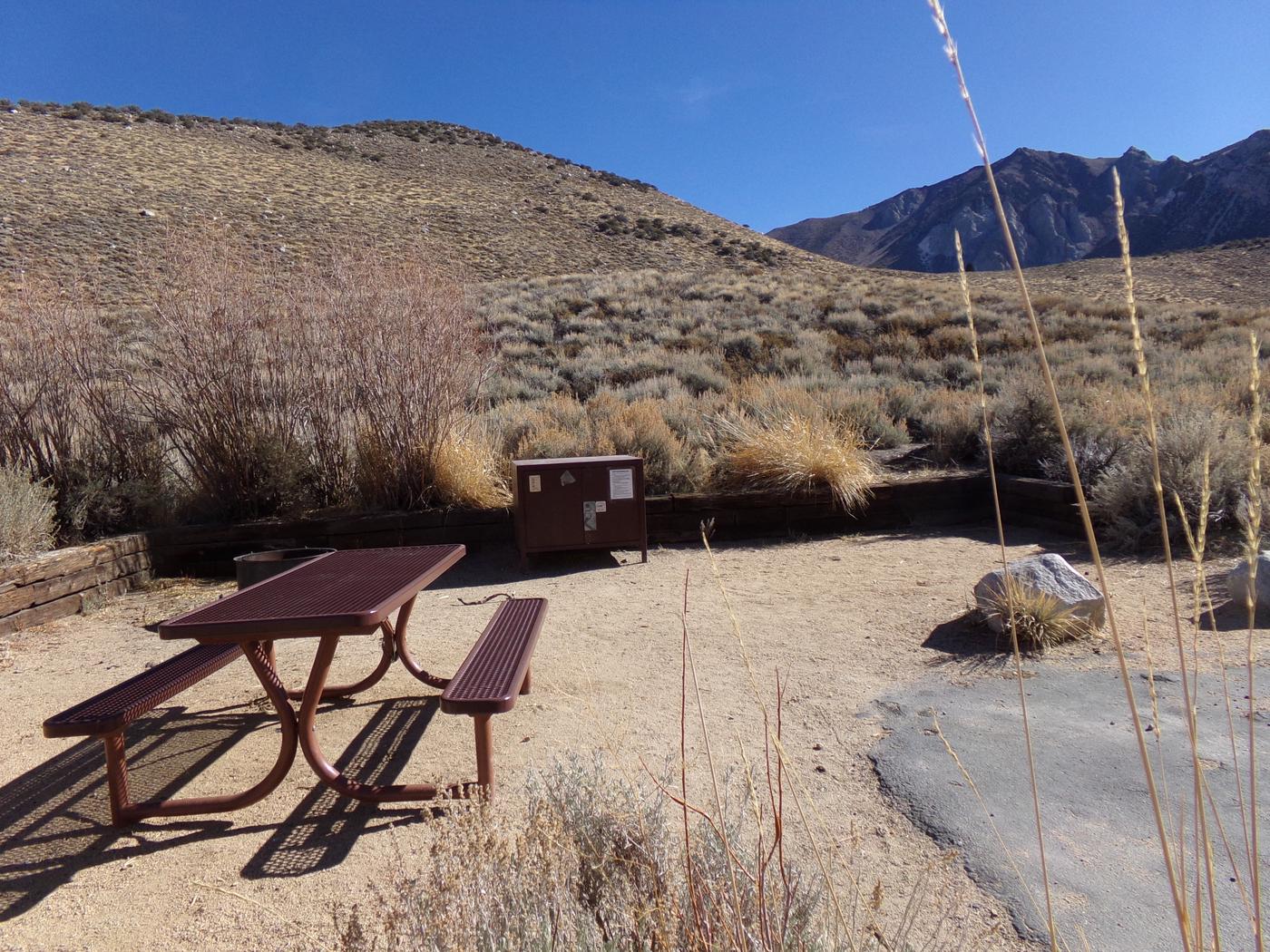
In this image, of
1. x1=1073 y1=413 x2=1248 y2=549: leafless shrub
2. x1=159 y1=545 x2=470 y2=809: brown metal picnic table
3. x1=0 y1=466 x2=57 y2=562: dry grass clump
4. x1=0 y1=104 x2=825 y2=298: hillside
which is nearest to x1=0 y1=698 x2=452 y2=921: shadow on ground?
x1=159 y1=545 x2=470 y2=809: brown metal picnic table

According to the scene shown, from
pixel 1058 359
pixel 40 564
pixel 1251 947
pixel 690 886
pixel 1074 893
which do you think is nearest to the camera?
pixel 690 886

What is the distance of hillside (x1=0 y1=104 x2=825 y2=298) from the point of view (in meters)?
27.3

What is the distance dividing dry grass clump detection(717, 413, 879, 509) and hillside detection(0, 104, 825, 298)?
2083 cm

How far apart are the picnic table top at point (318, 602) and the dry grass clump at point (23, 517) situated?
2.84 m

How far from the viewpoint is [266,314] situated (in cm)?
697

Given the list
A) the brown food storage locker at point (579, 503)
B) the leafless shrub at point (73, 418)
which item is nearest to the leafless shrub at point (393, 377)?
the brown food storage locker at point (579, 503)

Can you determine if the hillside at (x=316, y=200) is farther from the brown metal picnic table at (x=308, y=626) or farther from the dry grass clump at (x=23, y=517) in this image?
the brown metal picnic table at (x=308, y=626)

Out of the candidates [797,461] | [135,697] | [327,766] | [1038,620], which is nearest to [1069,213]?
[797,461]

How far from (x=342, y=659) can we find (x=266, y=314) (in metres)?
3.62

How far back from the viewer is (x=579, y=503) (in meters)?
6.59

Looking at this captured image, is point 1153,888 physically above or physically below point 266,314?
below

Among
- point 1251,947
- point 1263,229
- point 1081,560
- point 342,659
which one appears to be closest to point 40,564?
point 342,659

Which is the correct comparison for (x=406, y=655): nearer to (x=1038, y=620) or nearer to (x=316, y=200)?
(x=1038, y=620)

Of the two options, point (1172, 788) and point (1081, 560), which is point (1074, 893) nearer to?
point (1172, 788)
